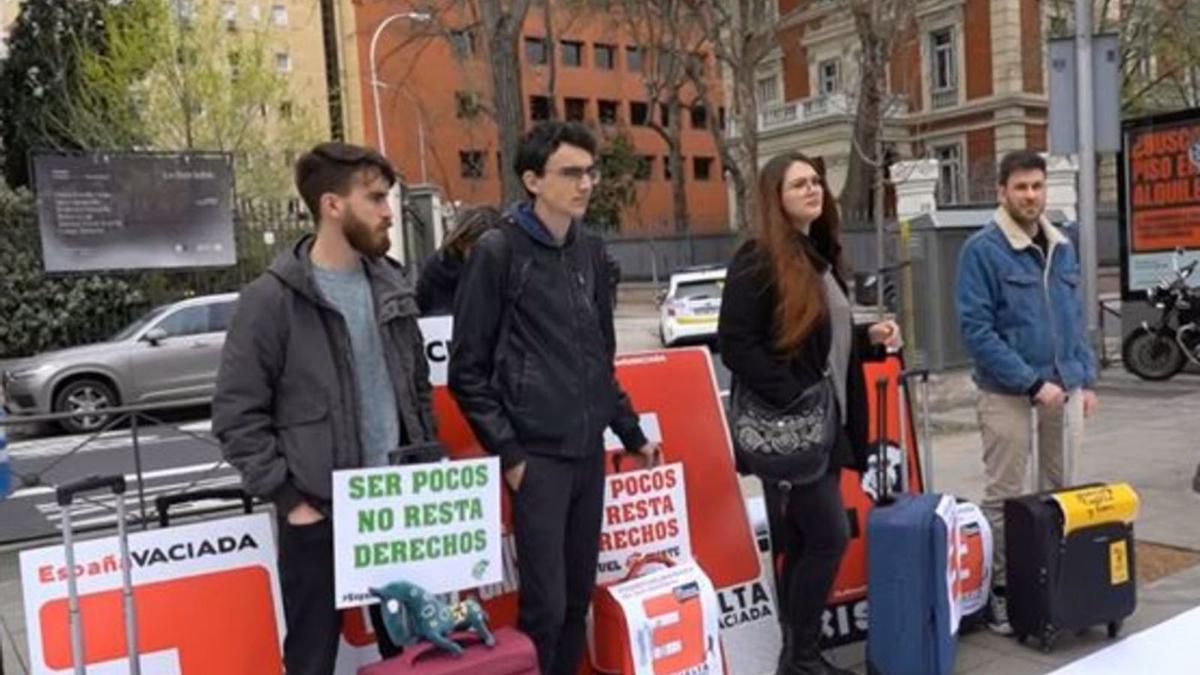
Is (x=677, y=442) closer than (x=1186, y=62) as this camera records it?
Yes

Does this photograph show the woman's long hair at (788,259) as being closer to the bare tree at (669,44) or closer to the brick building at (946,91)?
the bare tree at (669,44)

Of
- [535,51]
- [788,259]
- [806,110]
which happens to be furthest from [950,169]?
[788,259]

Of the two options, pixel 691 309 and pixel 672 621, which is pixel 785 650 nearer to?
pixel 672 621

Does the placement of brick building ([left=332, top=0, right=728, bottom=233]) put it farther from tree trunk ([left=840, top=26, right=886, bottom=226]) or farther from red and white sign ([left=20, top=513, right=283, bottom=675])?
red and white sign ([left=20, top=513, right=283, bottom=675])

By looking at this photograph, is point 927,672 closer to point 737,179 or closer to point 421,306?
point 421,306

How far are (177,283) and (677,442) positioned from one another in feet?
49.9

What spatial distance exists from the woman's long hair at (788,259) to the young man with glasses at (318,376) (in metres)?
1.25

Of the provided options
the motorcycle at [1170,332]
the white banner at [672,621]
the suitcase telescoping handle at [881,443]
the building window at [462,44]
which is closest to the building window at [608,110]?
the building window at [462,44]

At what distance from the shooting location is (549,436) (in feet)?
10.7

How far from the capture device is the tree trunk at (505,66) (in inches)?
485

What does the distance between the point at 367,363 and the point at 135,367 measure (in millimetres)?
12475

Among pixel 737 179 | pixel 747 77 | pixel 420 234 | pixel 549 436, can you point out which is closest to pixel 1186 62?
pixel 737 179

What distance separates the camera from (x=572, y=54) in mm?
66625

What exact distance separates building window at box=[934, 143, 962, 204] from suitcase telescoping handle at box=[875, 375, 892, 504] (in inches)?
1534
